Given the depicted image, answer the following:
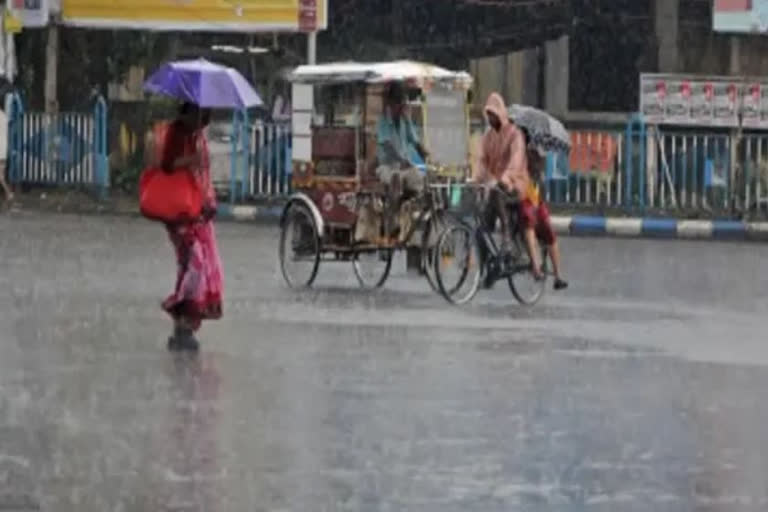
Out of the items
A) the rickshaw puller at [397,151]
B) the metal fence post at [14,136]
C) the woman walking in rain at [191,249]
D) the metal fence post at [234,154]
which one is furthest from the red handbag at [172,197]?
the metal fence post at [14,136]

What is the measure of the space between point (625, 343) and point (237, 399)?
4162 mm

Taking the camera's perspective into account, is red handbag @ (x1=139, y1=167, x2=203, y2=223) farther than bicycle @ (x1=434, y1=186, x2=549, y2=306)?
No

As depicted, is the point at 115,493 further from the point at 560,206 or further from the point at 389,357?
the point at 560,206

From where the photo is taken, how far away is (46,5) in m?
33.3

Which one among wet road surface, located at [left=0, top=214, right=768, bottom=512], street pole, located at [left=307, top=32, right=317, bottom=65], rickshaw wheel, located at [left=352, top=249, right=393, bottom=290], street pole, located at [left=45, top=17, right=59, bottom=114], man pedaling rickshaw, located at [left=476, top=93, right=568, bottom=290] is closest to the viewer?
wet road surface, located at [left=0, top=214, right=768, bottom=512]

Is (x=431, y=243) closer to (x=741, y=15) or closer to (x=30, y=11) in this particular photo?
(x=741, y=15)

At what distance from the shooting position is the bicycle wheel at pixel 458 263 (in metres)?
18.5

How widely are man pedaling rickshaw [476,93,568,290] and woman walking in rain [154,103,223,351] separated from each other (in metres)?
4.26

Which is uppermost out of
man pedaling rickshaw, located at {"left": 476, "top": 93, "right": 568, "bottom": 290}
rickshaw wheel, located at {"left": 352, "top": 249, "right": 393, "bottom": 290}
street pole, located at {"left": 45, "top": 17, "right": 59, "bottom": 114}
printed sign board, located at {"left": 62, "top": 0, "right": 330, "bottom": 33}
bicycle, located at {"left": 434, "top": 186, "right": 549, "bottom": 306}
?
printed sign board, located at {"left": 62, "top": 0, "right": 330, "bottom": 33}

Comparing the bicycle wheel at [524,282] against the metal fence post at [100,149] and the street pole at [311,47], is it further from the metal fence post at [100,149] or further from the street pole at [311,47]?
the metal fence post at [100,149]

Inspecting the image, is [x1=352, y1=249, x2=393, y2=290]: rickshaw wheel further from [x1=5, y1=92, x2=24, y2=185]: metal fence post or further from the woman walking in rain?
[x1=5, y1=92, x2=24, y2=185]: metal fence post

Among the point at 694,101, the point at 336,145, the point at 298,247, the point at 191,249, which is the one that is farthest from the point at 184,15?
the point at 191,249

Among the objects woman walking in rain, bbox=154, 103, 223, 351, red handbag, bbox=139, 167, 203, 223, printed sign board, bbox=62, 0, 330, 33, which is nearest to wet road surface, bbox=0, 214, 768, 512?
woman walking in rain, bbox=154, 103, 223, 351

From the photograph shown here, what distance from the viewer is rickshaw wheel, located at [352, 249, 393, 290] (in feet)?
66.2
